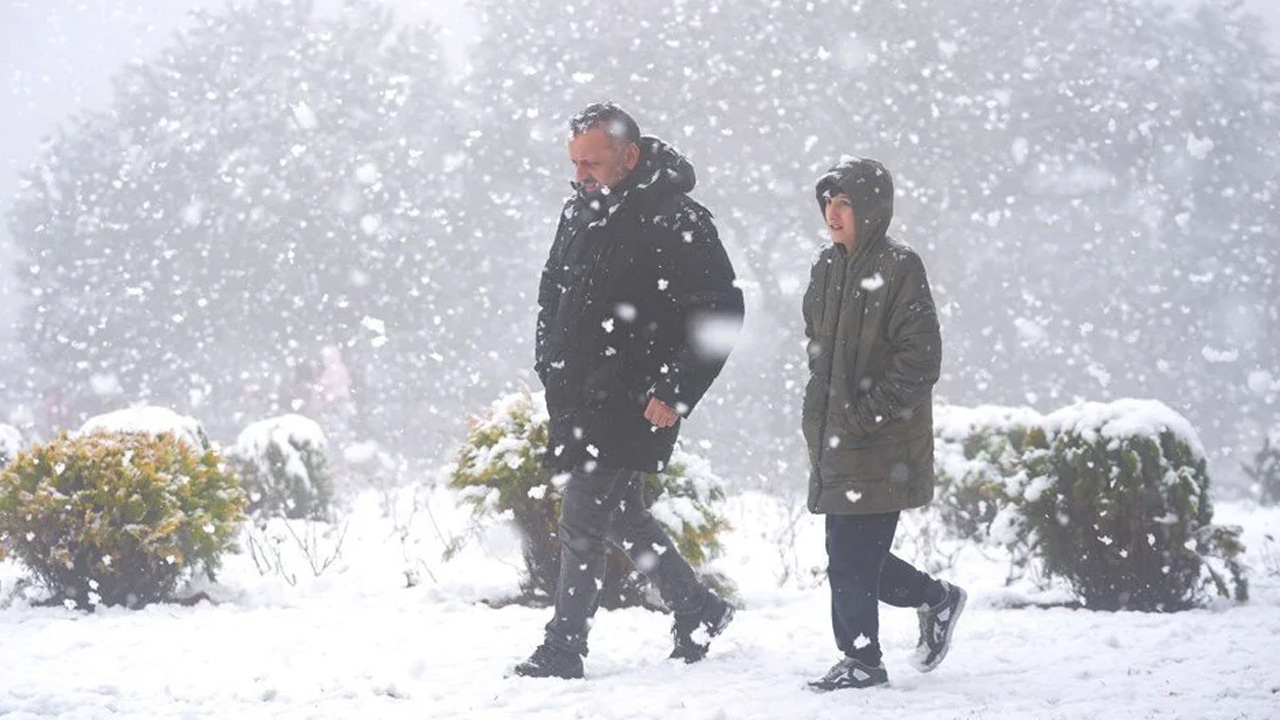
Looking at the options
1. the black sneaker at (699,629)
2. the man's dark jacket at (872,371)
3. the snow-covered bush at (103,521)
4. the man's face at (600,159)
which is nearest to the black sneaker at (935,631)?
the man's dark jacket at (872,371)

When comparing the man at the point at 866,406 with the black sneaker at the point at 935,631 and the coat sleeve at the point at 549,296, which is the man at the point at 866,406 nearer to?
the black sneaker at the point at 935,631

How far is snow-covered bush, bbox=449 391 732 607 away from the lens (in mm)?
5938

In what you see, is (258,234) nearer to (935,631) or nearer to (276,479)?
(276,479)

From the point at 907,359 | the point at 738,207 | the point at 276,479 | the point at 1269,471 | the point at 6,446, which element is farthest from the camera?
the point at 738,207

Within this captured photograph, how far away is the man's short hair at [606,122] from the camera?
4238 mm

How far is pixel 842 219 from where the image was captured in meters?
4.01

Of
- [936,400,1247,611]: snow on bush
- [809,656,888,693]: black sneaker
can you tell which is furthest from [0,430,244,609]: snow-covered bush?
[936,400,1247,611]: snow on bush

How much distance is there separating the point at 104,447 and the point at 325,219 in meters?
19.9

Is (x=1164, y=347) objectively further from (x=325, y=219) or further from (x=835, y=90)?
(x=325, y=219)

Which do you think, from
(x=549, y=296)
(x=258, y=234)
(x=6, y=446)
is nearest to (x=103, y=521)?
(x=549, y=296)

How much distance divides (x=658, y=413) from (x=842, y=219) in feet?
2.95

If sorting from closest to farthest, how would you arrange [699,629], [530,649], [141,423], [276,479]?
1. [699,629]
2. [530,649]
3. [141,423]
4. [276,479]

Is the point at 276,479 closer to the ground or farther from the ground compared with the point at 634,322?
closer to the ground

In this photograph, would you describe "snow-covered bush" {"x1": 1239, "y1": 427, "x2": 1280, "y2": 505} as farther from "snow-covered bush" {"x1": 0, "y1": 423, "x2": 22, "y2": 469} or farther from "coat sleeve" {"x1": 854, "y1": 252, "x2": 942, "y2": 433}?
"snow-covered bush" {"x1": 0, "y1": 423, "x2": 22, "y2": 469}
